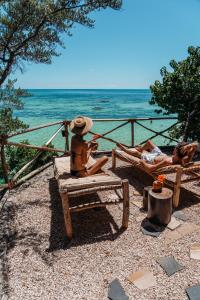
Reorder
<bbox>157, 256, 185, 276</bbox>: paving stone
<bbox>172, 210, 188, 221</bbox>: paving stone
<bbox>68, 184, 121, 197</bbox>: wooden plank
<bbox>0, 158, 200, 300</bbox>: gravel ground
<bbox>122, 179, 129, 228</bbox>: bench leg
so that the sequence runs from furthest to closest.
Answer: <bbox>172, 210, 188, 221</bbox>: paving stone, <bbox>122, 179, 129, 228</bbox>: bench leg, <bbox>68, 184, 121, 197</bbox>: wooden plank, <bbox>157, 256, 185, 276</bbox>: paving stone, <bbox>0, 158, 200, 300</bbox>: gravel ground

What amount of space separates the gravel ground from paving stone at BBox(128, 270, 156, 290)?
2.3 inches

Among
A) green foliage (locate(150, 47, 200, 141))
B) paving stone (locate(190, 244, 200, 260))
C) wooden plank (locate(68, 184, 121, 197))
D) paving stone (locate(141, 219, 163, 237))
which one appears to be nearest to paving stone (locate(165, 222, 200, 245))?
paving stone (locate(141, 219, 163, 237))

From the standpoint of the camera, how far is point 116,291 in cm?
299

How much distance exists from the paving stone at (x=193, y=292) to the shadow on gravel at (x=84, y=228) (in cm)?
137

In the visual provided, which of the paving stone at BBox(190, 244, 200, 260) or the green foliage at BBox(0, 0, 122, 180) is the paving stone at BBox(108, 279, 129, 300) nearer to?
the paving stone at BBox(190, 244, 200, 260)

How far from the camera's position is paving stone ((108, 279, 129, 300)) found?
2.91 metres

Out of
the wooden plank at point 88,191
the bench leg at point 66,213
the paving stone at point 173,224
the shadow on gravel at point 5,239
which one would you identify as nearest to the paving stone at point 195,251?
the paving stone at point 173,224

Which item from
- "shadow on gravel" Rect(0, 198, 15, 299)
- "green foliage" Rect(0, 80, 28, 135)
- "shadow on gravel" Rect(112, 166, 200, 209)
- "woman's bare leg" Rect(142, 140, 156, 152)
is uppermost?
"green foliage" Rect(0, 80, 28, 135)

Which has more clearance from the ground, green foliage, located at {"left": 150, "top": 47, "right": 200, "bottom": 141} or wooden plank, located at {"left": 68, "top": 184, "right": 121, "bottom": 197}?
green foliage, located at {"left": 150, "top": 47, "right": 200, "bottom": 141}

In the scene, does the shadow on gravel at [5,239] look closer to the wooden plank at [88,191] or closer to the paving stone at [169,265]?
the wooden plank at [88,191]

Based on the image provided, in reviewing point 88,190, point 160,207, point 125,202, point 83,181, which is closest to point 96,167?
point 83,181

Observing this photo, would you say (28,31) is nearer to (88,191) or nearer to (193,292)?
(88,191)

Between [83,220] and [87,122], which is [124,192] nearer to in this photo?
[83,220]

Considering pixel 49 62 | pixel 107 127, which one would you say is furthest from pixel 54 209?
pixel 107 127
